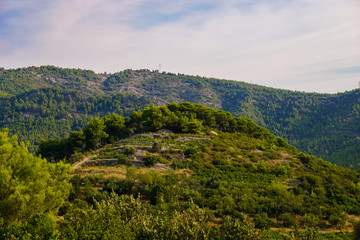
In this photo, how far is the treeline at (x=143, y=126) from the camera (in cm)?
6404

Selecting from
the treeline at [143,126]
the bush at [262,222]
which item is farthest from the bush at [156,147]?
the bush at [262,222]

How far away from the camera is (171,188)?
34.7 m

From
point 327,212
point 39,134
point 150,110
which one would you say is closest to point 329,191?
point 327,212

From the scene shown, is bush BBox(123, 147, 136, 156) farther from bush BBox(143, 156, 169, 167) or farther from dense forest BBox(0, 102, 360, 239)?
bush BBox(143, 156, 169, 167)

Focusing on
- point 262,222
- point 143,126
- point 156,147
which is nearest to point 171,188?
point 262,222

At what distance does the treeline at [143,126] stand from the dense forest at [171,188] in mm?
340

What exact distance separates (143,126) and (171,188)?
40375 mm

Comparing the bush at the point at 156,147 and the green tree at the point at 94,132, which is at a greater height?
the green tree at the point at 94,132

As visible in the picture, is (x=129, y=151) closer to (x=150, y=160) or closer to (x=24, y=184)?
(x=150, y=160)

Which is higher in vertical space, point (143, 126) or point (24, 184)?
point (143, 126)

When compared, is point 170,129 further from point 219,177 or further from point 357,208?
point 357,208

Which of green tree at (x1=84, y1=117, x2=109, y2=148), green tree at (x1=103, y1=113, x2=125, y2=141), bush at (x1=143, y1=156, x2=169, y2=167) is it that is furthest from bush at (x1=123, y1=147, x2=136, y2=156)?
green tree at (x1=103, y1=113, x2=125, y2=141)

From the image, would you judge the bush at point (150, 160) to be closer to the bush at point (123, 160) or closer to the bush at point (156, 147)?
Result: the bush at point (123, 160)

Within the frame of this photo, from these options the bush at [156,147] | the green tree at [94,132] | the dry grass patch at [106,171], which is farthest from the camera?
the green tree at [94,132]
